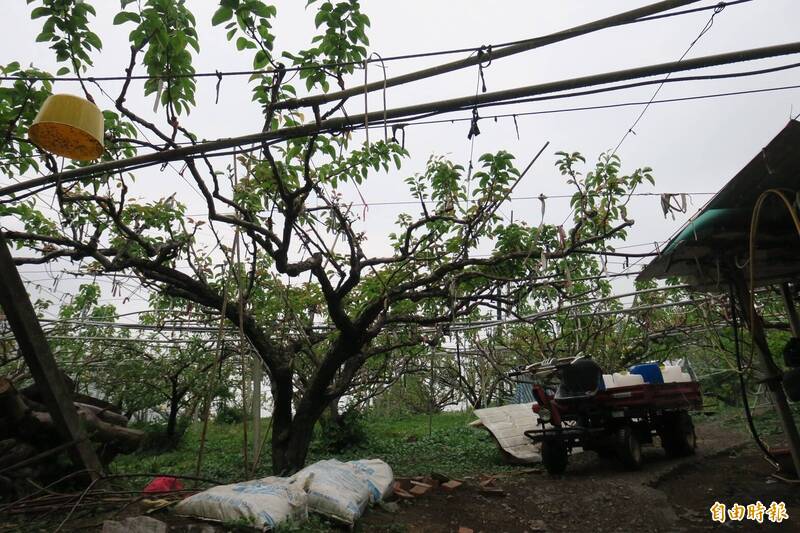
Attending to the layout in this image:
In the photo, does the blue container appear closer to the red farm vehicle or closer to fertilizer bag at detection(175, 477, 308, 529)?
the red farm vehicle

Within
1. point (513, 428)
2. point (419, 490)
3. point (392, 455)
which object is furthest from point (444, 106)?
point (392, 455)

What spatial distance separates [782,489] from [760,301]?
731 centimetres

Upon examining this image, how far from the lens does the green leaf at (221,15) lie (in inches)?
145

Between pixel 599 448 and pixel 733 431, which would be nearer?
pixel 599 448

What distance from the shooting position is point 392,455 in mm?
10211

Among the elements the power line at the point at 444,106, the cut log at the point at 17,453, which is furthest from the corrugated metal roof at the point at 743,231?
the cut log at the point at 17,453

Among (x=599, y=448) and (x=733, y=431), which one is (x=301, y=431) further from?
(x=733, y=431)

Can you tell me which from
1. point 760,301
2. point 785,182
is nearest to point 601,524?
point 785,182

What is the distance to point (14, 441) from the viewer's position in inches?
209

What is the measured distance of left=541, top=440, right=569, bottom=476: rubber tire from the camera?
7684 millimetres

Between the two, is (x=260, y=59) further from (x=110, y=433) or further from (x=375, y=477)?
(x=110, y=433)

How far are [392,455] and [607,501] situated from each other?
5012 millimetres

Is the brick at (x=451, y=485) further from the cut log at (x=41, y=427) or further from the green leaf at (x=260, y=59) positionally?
the green leaf at (x=260, y=59)

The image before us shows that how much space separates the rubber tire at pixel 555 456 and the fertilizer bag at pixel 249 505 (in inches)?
177
